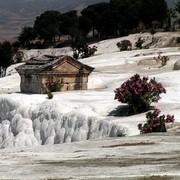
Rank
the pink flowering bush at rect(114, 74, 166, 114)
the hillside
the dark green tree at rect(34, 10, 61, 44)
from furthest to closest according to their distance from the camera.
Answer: the dark green tree at rect(34, 10, 61, 44), the pink flowering bush at rect(114, 74, 166, 114), the hillside

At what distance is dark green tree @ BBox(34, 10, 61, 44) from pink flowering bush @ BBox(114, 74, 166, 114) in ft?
306

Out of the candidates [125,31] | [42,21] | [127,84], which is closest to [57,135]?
[127,84]

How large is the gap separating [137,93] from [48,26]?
95635mm

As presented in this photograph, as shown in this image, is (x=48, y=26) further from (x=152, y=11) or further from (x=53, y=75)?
(x=53, y=75)

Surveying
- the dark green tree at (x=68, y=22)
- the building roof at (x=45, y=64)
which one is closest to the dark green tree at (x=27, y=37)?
the dark green tree at (x=68, y=22)

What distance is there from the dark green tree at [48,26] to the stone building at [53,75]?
8077 centimetres

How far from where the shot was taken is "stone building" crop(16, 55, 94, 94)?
3431 cm

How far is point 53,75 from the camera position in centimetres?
3478

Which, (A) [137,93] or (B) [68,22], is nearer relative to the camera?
(A) [137,93]

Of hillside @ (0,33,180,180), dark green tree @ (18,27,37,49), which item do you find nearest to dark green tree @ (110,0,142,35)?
dark green tree @ (18,27,37,49)

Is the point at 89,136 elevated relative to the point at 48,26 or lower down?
lower down

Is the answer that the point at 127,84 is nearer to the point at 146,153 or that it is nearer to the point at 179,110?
the point at 179,110

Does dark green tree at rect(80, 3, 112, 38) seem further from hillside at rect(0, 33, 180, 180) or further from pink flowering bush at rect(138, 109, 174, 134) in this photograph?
pink flowering bush at rect(138, 109, 174, 134)

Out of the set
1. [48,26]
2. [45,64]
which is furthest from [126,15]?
[45,64]
